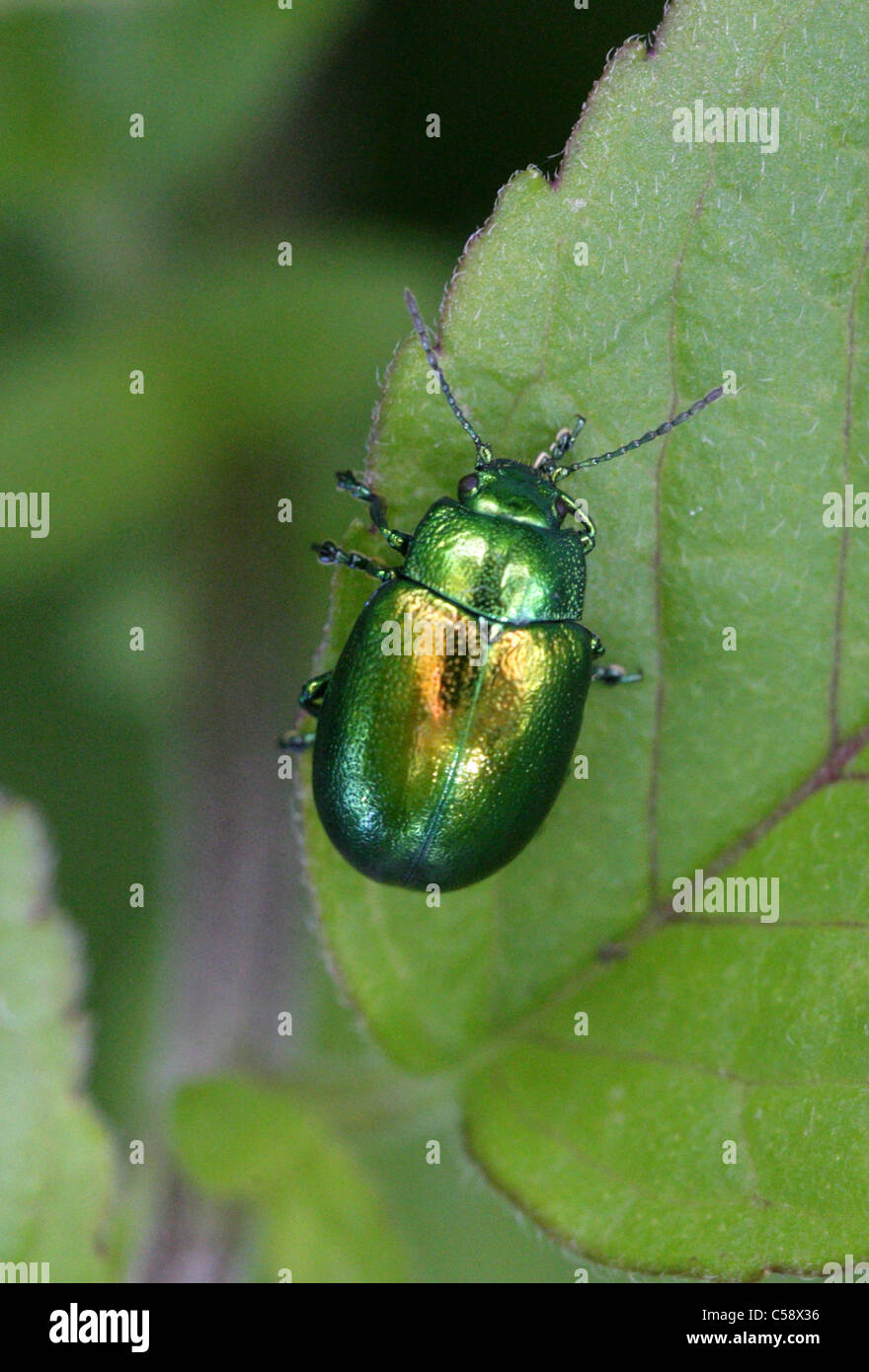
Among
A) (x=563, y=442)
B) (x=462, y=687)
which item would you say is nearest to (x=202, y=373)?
(x=462, y=687)

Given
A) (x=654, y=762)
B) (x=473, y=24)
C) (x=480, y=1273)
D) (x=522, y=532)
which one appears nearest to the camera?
(x=654, y=762)

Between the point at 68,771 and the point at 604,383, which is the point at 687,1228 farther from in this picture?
the point at 68,771

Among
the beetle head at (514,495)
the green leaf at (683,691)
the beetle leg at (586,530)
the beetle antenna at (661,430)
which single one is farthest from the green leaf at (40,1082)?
the beetle antenna at (661,430)

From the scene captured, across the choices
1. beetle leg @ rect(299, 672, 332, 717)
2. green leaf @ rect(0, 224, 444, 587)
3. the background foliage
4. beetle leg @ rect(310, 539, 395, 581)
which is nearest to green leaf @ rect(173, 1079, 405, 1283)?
the background foliage

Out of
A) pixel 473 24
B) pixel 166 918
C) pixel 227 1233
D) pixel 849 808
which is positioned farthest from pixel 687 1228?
pixel 473 24

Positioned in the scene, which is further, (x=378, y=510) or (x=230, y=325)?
(x=230, y=325)

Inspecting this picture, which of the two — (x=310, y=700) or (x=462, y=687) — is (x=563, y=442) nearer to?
(x=462, y=687)
